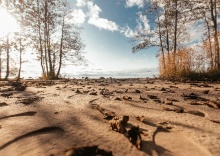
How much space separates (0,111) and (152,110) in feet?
6.79

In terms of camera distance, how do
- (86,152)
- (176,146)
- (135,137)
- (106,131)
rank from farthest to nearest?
(106,131) < (135,137) < (176,146) < (86,152)

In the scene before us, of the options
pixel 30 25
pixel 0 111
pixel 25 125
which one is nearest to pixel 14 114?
pixel 0 111

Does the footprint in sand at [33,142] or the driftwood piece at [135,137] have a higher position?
the driftwood piece at [135,137]

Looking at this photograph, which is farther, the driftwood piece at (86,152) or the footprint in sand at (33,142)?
the footprint in sand at (33,142)

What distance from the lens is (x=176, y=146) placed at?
61.8 inches

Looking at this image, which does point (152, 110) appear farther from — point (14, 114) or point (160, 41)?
point (160, 41)

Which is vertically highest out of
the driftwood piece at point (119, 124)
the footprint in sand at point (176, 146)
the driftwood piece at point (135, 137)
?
the driftwood piece at point (119, 124)

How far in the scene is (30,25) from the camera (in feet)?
55.8

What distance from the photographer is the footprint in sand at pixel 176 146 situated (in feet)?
4.79

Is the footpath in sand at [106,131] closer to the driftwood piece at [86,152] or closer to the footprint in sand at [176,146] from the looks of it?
the footprint in sand at [176,146]

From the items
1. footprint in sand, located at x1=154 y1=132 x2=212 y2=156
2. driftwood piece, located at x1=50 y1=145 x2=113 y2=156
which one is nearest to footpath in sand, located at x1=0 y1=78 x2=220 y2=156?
footprint in sand, located at x1=154 y1=132 x2=212 y2=156

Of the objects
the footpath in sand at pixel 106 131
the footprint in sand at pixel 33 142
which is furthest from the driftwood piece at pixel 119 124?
the footprint in sand at pixel 33 142

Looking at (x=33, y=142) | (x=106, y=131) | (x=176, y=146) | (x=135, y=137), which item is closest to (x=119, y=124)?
(x=106, y=131)

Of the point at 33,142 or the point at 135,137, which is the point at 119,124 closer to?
the point at 135,137
